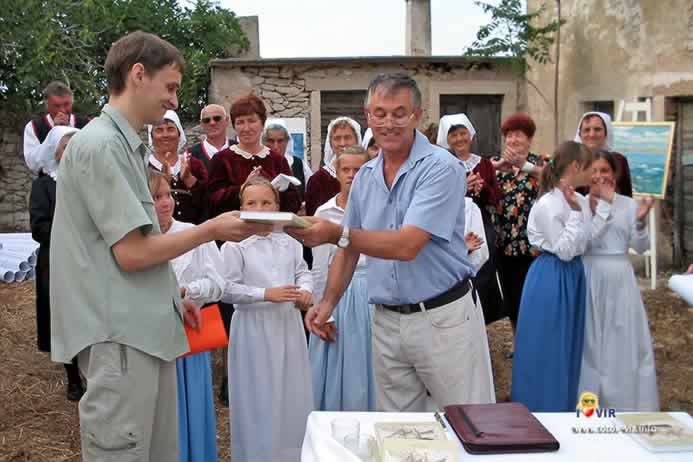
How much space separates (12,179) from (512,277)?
1063 centimetres

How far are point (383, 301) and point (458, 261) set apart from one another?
367 mm

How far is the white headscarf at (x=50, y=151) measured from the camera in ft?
17.1

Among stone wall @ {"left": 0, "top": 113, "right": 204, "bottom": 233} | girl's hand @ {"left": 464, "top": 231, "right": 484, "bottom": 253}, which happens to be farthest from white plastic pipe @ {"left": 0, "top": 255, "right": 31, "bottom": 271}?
girl's hand @ {"left": 464, "top": 231, "right": 484, "bottom": 253}

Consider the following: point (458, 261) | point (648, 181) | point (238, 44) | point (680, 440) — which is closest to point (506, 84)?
point (648, 181)

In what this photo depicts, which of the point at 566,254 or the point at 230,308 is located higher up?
the point at 566,254

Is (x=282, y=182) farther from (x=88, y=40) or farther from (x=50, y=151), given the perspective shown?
(x=88, y=40)

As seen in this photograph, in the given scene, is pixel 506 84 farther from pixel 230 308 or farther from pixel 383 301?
pixel 383 301

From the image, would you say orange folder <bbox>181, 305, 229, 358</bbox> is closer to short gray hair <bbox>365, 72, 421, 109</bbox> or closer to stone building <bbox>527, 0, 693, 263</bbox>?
short gray hair <bbox>365, 72, 421, 109</bbox>

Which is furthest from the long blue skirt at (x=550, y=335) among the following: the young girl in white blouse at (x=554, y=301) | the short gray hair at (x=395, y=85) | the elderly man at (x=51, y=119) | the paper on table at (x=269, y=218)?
the elderly man at (x=51, y=119)

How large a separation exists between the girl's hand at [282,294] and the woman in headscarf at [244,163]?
54.4 inches

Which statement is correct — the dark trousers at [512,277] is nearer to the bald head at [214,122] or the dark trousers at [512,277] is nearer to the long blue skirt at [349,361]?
the long blue skirt at [349,361]

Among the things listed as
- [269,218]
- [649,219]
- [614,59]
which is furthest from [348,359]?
[614,59]

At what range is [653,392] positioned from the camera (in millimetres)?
4461

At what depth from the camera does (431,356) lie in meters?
3.07
